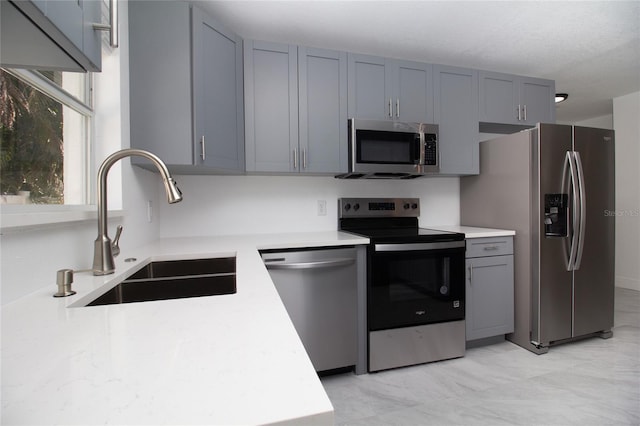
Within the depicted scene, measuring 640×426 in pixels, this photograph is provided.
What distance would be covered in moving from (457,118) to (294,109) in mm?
1416

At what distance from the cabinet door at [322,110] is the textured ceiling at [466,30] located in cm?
20

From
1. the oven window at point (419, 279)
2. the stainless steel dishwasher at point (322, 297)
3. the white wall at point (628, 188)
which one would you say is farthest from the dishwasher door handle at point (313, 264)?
the white wall at point (628, 188)

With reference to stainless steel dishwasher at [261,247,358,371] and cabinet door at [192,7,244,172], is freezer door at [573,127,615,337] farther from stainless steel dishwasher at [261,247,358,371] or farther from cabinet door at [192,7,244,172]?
cabinet door at [192,7,244,172]

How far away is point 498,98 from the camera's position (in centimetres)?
264

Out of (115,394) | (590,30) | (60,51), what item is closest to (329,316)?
(115,394)

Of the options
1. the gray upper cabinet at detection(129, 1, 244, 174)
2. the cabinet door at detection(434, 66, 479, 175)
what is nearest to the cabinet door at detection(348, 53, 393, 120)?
the cabinet door at detection(434, 66, 479, 175)

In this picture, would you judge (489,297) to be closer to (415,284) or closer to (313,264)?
(415,284)

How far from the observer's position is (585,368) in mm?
2031

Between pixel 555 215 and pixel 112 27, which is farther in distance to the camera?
pixel 555 215

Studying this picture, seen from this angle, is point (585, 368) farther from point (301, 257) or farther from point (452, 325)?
point (301, 257)

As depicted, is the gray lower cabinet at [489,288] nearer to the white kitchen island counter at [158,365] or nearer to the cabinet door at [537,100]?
the cabinet door at [537,100]

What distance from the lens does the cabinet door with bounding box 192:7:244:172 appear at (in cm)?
173

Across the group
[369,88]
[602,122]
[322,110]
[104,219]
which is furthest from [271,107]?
[602,122]

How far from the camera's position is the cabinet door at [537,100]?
2722mm
